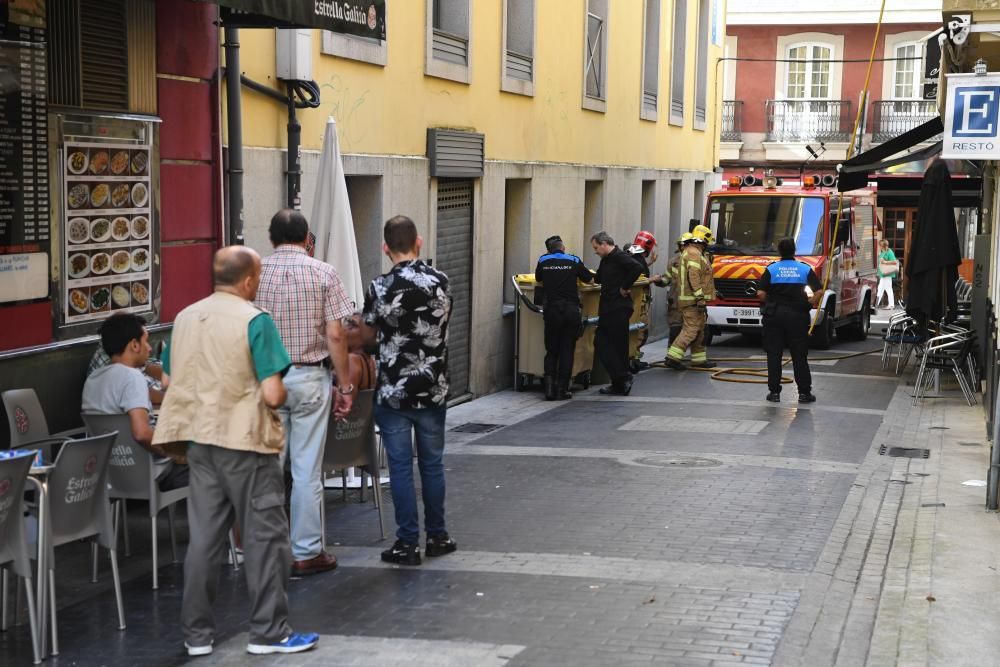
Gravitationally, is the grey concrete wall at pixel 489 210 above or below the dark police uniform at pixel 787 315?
above

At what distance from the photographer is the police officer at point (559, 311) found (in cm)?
1521

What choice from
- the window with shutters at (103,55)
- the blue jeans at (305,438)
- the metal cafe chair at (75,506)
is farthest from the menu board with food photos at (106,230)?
the metal cafe chair at (75,506)

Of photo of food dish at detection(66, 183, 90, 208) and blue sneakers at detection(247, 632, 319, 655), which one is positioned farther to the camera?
photo of food dish at detection(66, 183, 90, 208)

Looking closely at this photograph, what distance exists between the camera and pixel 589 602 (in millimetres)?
6867

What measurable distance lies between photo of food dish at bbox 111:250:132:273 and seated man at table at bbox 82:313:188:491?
1.89 metres

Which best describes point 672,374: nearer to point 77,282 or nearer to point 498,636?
point 77,282

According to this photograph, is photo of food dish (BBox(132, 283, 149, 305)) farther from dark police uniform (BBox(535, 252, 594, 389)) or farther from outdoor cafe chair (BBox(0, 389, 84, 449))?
dark police uniform (BBox(535, 252, 594, 389))

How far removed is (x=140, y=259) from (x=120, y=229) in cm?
32

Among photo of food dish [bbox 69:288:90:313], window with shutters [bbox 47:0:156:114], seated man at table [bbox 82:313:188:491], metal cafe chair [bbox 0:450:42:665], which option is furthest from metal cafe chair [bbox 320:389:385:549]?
window with shutters [bbox 47:0:156:114]

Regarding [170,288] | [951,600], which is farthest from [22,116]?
[951,600]

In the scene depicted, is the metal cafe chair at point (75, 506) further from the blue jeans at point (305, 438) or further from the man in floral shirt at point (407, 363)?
the man in floral shirt at point (407, 363)

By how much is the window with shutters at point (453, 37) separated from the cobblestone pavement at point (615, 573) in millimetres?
4642

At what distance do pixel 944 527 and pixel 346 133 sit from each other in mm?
6468

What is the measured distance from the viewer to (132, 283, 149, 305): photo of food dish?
9555 millimetres
